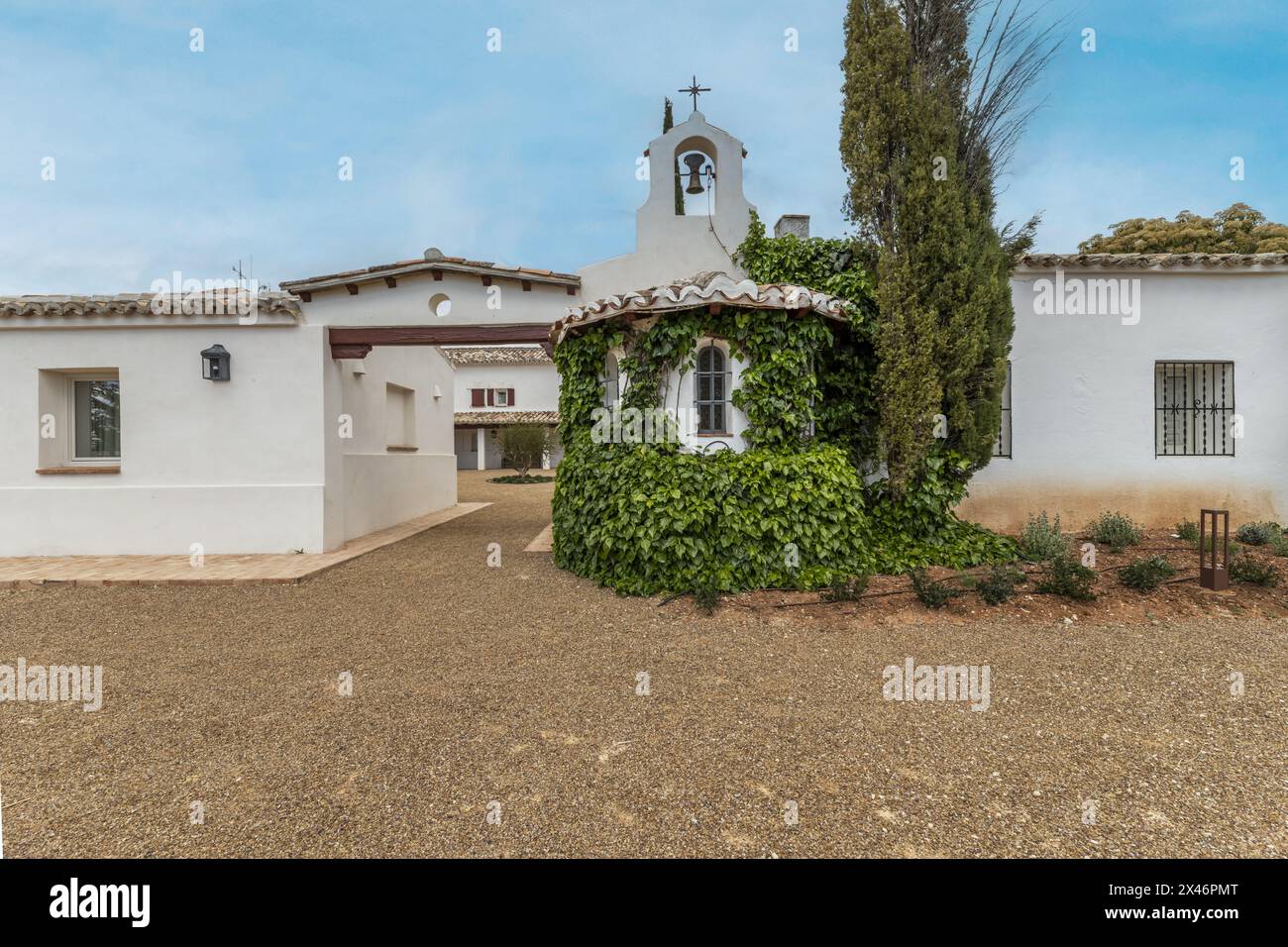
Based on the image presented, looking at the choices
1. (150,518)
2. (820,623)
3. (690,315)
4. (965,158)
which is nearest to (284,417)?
(150,518)

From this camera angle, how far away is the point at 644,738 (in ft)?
9.61

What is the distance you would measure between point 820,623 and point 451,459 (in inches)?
476

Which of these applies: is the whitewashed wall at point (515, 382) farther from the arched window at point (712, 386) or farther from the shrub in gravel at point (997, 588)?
the shrub in gravel at point (997, 588)

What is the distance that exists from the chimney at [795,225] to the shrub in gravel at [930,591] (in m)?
5.22

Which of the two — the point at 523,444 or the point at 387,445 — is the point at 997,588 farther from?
the point at 523,444

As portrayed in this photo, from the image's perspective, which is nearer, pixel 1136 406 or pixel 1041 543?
pixel 1041 543

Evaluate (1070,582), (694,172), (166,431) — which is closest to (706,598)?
(1070,582)

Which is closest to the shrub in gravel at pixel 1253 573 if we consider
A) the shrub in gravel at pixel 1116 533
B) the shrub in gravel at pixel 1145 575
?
the shrub in gravel at pixel 1145 575

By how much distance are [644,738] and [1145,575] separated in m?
5.65

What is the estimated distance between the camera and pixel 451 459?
575 inches

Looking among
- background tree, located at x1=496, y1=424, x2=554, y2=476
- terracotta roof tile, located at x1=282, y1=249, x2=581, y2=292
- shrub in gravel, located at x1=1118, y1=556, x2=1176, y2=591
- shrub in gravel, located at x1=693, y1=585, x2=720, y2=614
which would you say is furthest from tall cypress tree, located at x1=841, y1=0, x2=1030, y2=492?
background tree, located at x1=496, y1=424, x2=554, y2=476

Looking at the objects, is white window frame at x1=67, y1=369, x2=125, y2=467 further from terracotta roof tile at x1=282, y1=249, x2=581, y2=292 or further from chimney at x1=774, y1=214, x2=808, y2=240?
chimney at x1=774, y1=214, x2=808, y2=240

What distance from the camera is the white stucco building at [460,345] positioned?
7.80 metres

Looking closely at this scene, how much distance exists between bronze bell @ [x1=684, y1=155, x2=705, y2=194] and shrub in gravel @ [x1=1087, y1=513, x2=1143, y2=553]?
7.56m
